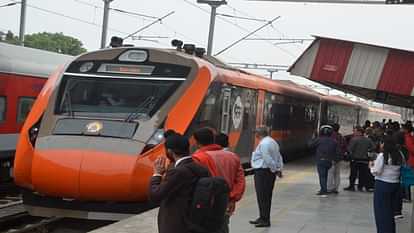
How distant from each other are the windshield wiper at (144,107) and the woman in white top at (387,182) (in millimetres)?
3813

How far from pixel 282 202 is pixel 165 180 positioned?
26.5 ft

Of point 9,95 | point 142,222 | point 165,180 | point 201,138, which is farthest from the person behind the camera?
point 9,95

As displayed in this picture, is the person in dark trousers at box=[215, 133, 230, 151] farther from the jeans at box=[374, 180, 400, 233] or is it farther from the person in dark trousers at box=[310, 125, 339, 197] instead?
the person in dark trousers at box=[310, 125, 339, 197]

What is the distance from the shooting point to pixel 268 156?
9.55m

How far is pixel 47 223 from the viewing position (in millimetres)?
10727

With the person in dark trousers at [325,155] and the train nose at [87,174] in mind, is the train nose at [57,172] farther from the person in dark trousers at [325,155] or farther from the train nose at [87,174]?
the person in dark trousers at [325,155]

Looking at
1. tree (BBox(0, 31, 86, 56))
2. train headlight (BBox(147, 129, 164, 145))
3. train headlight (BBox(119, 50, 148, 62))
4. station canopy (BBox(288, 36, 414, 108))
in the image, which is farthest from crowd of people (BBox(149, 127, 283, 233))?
tree (BBox(0, 31, 86, 56))

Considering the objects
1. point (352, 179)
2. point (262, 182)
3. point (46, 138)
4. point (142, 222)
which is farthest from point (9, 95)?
point (352, 179)

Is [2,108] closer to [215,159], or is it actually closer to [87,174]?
[87,174]

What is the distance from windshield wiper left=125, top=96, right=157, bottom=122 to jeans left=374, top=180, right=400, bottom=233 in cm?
392

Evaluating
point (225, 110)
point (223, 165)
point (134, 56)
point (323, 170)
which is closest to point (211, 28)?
point (225, 110)

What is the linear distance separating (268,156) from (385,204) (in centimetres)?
177

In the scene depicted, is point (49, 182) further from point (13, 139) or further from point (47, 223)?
point (13, 139)

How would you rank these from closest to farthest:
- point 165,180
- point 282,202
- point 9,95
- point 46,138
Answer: point 165,180 → point 46,138 → point 282,202 → point 9,95
